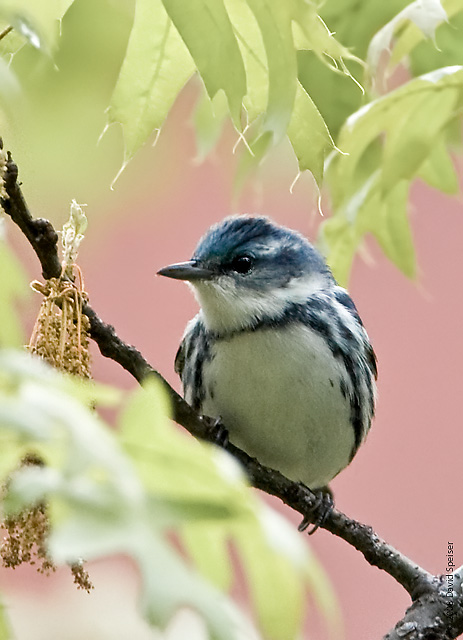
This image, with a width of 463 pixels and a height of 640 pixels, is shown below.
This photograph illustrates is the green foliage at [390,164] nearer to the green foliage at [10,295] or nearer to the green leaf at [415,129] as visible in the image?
the green leaf at [415,129]

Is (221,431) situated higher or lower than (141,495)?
lower

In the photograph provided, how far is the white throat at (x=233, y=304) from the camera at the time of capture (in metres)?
1.88

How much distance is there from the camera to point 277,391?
1.88 metres

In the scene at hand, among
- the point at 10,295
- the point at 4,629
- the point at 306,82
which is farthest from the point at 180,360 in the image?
the point at 4,629

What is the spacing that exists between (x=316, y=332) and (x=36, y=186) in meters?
0.70

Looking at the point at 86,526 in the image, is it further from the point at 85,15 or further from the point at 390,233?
the point at 390,233

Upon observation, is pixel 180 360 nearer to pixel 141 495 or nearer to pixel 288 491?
pixel 288 491

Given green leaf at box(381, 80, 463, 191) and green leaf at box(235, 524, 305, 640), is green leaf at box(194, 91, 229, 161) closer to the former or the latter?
green leaf at box(381, 80, 463, 191)

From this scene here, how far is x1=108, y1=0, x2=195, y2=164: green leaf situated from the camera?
1.10m

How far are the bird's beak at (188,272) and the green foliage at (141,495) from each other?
1180 mm

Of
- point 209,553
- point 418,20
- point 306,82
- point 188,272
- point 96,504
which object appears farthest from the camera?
point 188,272

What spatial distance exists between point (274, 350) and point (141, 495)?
1348 mm

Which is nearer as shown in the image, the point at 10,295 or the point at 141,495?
the point at 141,495

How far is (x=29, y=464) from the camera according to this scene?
0.93 m
